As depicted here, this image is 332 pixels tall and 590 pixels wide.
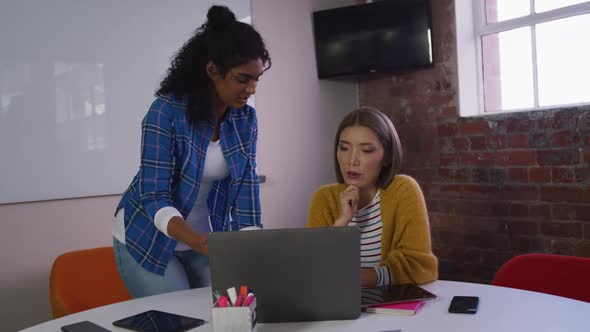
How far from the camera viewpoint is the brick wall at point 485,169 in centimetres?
269

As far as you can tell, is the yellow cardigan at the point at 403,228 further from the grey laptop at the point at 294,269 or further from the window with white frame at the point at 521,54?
the window with white frame at the point at 521,54

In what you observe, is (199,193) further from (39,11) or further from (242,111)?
(39,11)

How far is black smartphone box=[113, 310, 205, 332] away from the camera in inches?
44.6

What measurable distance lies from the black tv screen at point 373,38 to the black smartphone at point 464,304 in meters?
2.26

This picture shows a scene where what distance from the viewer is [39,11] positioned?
2.52 m

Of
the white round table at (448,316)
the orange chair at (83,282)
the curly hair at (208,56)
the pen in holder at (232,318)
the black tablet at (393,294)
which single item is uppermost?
the curly hair at (208,56)

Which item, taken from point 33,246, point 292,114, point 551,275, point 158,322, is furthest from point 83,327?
point 292,114

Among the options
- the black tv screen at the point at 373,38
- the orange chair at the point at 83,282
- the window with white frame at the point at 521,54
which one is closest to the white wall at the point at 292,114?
the black tv screen at the point at 373,38

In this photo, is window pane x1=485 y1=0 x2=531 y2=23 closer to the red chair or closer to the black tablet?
the red chair

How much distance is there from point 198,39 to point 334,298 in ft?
3.23

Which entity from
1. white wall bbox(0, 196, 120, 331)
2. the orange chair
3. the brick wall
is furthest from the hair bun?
the brick wall

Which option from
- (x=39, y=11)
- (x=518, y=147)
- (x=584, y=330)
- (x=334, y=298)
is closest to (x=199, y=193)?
(x=334, y=298)

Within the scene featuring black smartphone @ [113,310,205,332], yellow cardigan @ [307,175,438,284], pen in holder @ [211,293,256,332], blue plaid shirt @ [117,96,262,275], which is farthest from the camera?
blue plaid shirt @ [117,96,262,275]

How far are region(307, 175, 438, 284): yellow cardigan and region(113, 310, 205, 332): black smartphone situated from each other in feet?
1.90
